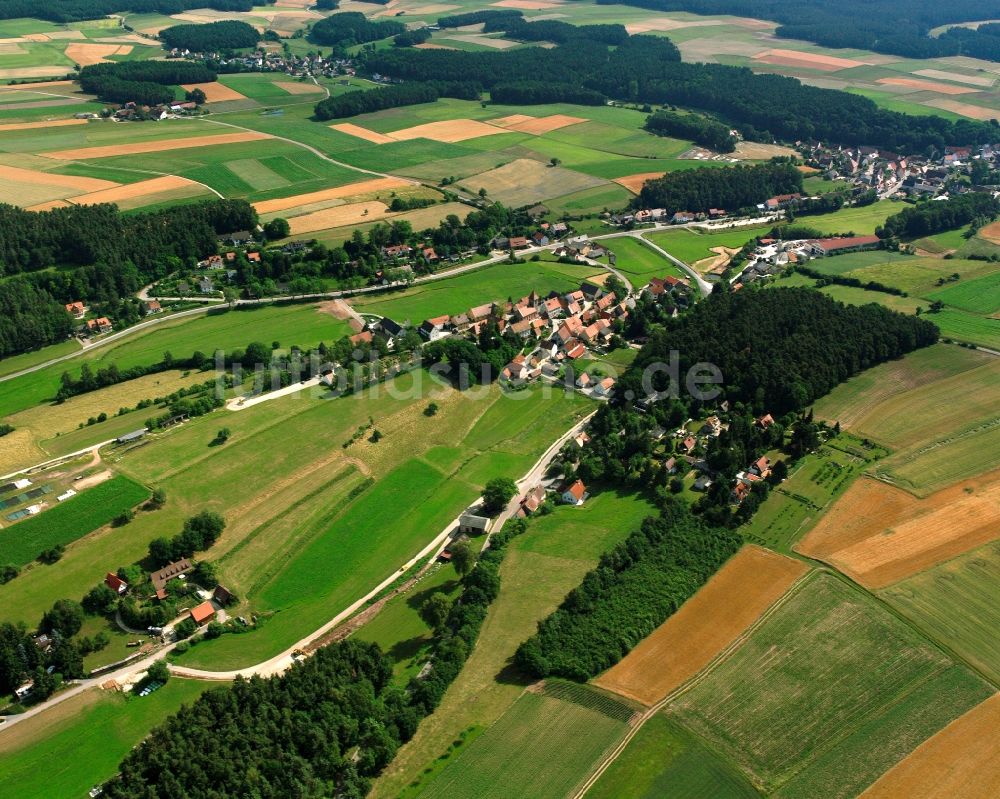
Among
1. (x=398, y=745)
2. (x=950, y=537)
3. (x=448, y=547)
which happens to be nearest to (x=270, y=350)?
(x=448, y=547)

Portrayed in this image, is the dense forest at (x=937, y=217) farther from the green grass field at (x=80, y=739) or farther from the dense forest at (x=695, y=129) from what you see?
the green grass field at (x=80, y=739)

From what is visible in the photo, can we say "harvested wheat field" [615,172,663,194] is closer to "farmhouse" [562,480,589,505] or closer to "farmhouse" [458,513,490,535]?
"farmhouse" [562,480,589,505]

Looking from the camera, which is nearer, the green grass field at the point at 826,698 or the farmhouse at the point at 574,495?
the green grass field at the point at 826,698

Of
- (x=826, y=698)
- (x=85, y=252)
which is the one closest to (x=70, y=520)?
(x=826, y=698)

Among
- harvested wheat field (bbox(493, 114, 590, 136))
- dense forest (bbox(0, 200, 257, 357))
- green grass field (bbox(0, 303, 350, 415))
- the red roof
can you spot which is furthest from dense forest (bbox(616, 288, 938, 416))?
harvested wheat field (bbox(493, 114, 590, 136))

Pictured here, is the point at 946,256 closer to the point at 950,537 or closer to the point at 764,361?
the point at 764,361

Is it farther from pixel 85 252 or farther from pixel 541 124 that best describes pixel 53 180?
pixel 541 124

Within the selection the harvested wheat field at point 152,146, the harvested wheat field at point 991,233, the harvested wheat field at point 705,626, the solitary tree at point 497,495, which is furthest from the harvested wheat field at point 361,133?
the harvested wheat field at point 705,626
